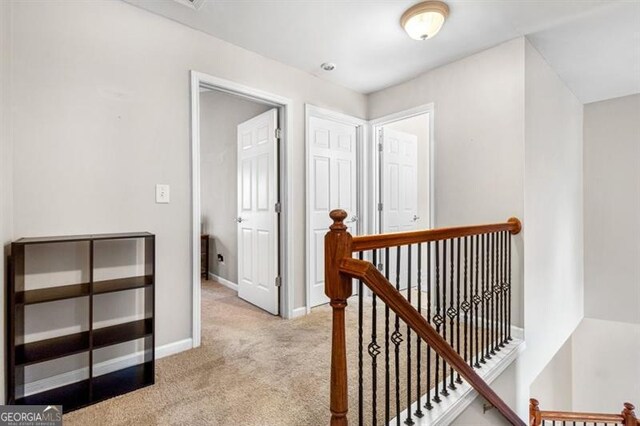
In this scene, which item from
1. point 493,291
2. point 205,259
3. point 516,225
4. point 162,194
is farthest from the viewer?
point 205,259

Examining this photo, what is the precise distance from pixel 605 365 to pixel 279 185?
16.9 ft

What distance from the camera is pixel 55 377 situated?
1.70 metres

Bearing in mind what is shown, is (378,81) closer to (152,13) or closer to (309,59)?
(309,59)

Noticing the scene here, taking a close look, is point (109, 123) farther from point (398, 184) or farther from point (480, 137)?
point (398, 184)

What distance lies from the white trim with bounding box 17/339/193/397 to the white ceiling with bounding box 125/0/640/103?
7.33 feet

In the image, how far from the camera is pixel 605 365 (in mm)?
4250

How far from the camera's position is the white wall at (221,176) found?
3830mm

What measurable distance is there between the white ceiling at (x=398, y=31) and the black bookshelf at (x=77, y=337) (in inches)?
63.7

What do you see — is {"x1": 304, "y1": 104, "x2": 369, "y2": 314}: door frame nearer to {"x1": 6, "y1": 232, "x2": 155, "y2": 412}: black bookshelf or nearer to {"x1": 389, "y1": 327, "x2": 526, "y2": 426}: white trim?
{"x1": 6, "y1": 232, "x2": 155, "y2": 412}: black bookshelf

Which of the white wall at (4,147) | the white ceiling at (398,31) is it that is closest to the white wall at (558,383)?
the white ceiling at (398,31)

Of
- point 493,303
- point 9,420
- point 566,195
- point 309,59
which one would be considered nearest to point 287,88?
point 309,59

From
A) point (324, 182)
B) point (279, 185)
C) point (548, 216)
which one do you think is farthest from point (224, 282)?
point (548, 216)
